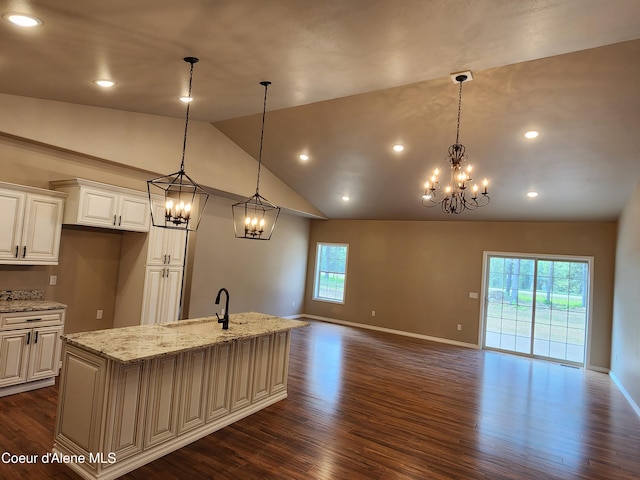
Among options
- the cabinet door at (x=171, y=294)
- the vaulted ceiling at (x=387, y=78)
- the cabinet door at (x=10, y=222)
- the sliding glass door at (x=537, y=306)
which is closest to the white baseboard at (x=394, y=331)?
the sliding glass door at (x=537, y=306)

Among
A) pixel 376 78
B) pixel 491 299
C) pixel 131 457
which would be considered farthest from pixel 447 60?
pixel 491 299

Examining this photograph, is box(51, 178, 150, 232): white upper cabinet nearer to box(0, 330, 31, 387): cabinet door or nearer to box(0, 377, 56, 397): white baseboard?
box(0, 330, 31, 387): cabinet door

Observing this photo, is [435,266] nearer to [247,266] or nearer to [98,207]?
[247,266]

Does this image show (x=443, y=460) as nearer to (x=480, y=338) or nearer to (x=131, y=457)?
(x=131, y=457)

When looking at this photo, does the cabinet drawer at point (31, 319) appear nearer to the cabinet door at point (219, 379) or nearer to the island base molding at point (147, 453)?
the island base molding at point (147, 453)

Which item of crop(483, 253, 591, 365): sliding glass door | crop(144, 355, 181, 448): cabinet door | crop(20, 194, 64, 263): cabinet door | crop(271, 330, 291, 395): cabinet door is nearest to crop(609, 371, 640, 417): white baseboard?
crop(483, 253, 591, 365): sliding glass door

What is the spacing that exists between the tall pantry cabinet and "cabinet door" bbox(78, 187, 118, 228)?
558 millimetres

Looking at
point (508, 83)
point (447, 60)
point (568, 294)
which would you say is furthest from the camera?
point (568, 294)

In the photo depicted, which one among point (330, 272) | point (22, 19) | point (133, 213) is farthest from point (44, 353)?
point (330, 272)

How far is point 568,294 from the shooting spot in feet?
22.4

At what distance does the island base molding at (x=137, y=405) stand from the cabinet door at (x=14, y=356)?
4.55 feet

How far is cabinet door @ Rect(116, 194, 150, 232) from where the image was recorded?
465 cm

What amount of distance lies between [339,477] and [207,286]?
4.72m

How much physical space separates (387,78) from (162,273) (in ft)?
13.1
